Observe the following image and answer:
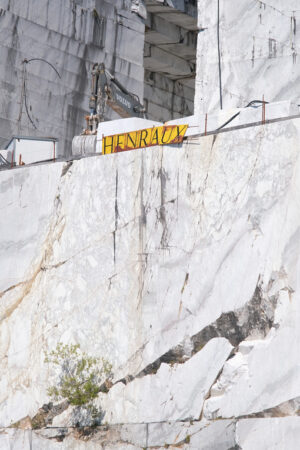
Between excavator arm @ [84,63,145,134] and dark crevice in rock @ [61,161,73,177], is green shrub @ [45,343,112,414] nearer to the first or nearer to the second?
dark crevice in rock @ [61,161,73,177]

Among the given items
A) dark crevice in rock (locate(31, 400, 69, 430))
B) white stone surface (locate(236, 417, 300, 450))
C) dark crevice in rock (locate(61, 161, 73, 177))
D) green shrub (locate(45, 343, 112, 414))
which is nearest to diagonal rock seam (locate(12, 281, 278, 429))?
green shrub (locate(45, 343, 112, 414))

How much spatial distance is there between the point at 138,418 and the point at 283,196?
7.03m

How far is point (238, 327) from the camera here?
29.2 m

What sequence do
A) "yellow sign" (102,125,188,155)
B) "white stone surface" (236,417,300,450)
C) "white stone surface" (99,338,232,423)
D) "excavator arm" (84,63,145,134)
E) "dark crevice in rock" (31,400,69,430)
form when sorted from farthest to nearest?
"excavator arm" (84,63,145,134)
"dark crevice in rock" (31,400,69,430)
"yellow sign" (102,125,188,155)
"white stone surface" (99,338,232,423)
"white stone surface" (236,417,300,450)

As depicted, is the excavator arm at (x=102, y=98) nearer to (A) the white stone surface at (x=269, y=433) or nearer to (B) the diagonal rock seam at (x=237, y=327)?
(B) the diagonal rock seam at (x=237, y=327)

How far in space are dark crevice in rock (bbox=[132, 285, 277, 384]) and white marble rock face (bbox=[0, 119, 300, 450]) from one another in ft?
0.10

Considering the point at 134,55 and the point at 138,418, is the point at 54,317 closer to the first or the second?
the point at 138,418

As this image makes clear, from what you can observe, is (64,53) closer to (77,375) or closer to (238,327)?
(77,375)

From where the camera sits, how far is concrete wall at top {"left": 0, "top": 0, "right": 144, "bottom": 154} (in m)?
42.4

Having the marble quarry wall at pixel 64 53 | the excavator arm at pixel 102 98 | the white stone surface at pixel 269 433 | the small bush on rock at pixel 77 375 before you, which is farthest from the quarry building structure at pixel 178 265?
the marble quarry wall at pixel 64 53

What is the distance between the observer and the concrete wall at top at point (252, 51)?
3709 centimetres

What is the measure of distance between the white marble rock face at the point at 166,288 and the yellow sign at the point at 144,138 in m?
0.34

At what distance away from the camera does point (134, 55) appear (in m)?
46.7

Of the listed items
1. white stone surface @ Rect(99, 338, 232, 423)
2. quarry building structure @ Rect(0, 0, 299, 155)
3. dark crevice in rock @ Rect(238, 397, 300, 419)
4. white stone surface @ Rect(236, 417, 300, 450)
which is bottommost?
white stone surface @ Rect(236, 417, 300, 450)
